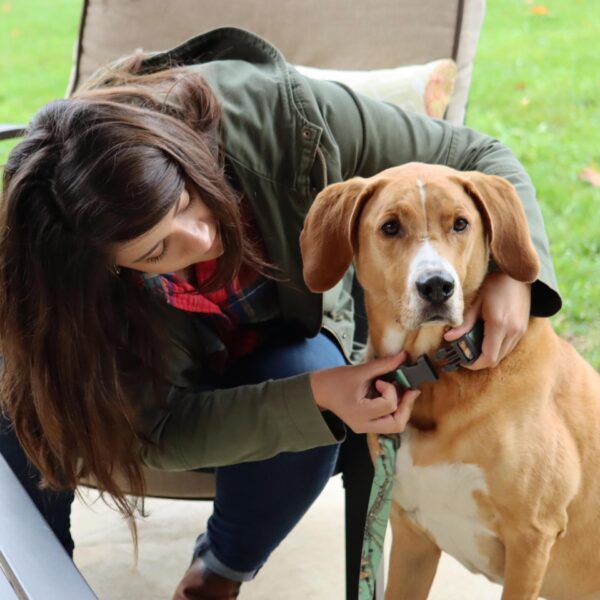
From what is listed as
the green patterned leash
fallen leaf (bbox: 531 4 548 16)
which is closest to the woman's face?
the green patterned leash

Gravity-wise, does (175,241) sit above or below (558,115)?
above

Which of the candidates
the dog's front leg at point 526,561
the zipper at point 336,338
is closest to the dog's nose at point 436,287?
the dog's front leg at point 526,561

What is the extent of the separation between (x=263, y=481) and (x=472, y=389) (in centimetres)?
43

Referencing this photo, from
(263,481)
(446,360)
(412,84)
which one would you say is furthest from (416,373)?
(412,84)

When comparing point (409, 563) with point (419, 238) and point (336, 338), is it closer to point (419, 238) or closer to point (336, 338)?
point (336, 338)

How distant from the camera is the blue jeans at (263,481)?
1.55 meters

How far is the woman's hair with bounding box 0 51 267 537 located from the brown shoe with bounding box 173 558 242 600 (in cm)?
25

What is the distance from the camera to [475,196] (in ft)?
4.03

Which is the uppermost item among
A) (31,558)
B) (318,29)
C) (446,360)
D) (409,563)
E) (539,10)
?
(318,29)

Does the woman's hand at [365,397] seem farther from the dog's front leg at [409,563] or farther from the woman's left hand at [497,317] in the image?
the dog's front leg at [409,563]

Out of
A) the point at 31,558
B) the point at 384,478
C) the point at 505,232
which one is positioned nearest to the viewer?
the point at 31,558

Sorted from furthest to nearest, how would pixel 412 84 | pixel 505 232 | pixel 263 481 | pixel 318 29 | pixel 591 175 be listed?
pixel 591 175, pixel 318 29, pixel 412 84, pixel 263 481, pixel 505 232

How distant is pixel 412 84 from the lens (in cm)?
196

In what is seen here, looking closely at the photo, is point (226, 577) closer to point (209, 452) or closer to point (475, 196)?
point (209, 452)
